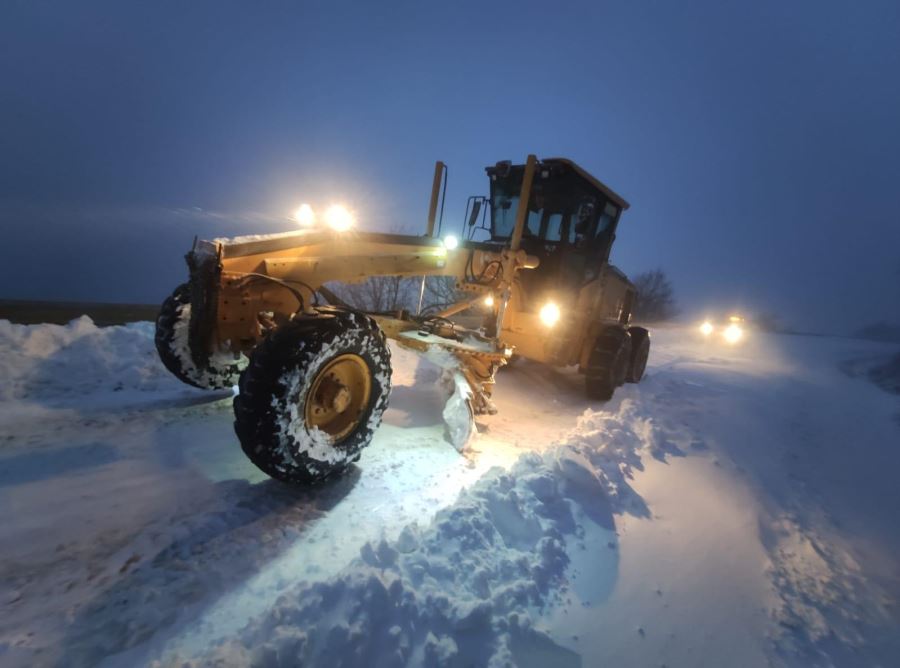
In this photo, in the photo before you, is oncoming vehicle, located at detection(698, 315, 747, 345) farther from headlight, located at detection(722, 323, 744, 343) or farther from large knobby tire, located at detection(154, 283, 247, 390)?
large knobby tire, located at detection(154, 283, 247, 390)

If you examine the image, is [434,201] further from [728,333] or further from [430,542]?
[728,333]

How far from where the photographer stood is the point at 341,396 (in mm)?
3338

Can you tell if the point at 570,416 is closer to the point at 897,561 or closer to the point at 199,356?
the point at 897,561

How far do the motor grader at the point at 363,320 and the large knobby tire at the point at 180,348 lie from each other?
0.05 feet

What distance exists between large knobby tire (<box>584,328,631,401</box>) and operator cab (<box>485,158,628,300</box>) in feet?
3.45

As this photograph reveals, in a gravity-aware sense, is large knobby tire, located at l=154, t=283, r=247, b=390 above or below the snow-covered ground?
above

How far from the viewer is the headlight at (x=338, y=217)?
12.6 ft

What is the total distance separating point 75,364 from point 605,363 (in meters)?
7.41

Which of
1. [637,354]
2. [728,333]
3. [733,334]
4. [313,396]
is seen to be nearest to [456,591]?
[313,396]

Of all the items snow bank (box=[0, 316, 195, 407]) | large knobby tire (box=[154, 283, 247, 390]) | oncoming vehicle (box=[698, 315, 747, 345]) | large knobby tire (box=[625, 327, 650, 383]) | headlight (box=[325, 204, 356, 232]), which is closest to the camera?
headlight (box=[325, 204, 356, 232])

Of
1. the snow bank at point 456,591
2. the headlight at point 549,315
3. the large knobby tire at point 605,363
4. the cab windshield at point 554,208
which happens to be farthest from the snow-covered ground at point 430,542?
the cab windshield at point 554,208

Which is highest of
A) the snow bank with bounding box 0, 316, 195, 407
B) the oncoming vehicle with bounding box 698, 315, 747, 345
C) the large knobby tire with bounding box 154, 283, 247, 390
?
the oncoming vehicle with bounding box 698, 315, 747, 345

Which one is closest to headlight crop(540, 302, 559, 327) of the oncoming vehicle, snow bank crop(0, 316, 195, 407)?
snow bank crop(0, 316, 195, 407)

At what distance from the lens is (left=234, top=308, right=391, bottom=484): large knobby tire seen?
8.72ft
